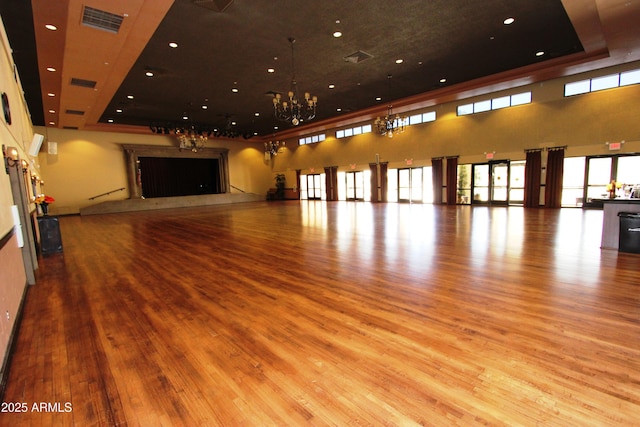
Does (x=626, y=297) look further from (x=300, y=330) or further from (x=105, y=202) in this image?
(x=105, y=202)

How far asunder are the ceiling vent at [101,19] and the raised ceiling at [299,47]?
0.03 meters

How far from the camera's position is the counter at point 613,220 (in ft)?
15.6

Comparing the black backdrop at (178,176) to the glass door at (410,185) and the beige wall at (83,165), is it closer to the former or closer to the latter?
the beige wall at (83,165)

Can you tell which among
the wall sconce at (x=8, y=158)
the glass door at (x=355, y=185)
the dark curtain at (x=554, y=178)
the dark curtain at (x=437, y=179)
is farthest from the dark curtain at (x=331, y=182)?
the wall sconce at (x=8, y=158)

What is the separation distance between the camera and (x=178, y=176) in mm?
A: 21219

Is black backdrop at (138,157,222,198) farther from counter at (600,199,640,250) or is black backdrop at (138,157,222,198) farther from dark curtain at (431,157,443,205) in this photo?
counter at (600,199,640,250)

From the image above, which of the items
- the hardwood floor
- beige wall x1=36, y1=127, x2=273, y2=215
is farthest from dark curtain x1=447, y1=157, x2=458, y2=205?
beige wall x1=36, y1=127, x2=273, y2=215

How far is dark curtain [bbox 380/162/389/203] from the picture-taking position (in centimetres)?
1574

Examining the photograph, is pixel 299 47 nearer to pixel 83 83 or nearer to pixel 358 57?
pixel 358 57

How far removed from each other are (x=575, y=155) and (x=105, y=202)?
2021 cm

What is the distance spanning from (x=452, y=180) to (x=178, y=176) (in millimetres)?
17703

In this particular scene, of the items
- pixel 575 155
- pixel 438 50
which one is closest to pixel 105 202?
pixel 438 50

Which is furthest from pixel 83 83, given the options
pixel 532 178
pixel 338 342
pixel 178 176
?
pixel 532 178

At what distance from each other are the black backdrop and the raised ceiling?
330 inches
